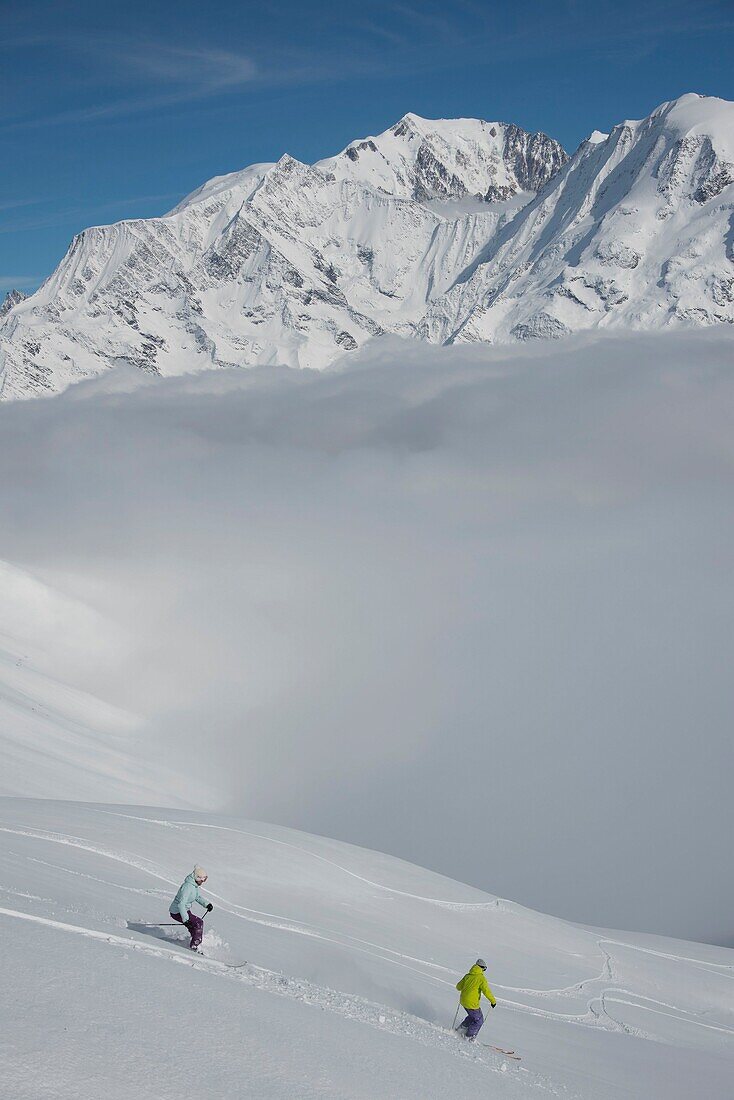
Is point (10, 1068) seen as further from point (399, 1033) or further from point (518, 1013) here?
Answer: point (518, 1013)

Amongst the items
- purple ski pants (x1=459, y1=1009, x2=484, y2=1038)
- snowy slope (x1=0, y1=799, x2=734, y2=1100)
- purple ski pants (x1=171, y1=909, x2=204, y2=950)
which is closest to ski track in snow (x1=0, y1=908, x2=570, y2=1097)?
snowy slope (x1=0, y1=799, x2=734, y2=1100)

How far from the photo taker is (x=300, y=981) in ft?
51.7

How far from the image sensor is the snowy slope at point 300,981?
380 inches

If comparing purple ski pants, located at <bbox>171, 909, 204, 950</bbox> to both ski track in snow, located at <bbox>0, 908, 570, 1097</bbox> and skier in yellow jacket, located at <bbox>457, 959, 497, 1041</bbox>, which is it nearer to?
ski track in snow, located at <bbox>0, 908, 570, 1097</bbox>

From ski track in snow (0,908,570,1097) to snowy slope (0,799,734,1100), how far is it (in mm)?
61

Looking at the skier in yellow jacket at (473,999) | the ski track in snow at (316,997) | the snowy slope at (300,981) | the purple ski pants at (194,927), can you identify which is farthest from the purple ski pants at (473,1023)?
the purple ski pants at (194,927)

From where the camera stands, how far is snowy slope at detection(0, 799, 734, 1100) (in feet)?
31.7

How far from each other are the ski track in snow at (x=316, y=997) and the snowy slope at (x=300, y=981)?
6 centimetres

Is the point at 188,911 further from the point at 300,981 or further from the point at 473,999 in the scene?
the point at 473,999

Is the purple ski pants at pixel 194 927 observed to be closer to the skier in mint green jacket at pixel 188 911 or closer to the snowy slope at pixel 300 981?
the skier in mint green jacket at pixel 188 911

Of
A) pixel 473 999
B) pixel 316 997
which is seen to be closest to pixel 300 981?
pixel 316 997

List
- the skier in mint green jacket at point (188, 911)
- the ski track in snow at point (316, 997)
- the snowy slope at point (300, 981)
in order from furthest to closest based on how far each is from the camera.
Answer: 1. the skier in mint green jacket at point (188, 911)
2. the ski track in snow at point (316, 997)
3. the snowy slope at point (300, 981)

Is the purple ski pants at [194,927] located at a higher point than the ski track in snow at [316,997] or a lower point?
higher

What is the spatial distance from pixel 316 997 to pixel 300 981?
1613mm
